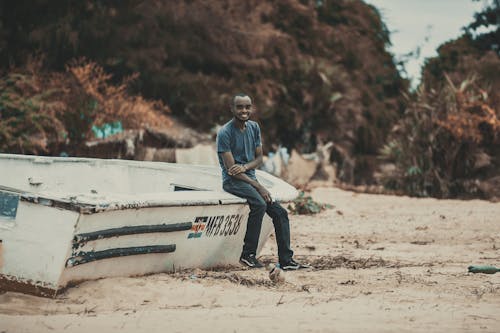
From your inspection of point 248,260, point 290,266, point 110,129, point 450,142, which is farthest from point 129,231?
point 450,142

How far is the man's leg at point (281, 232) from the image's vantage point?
6945 millimetres

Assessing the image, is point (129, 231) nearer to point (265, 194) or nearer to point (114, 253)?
point (114, 253)

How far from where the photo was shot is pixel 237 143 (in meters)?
6.84

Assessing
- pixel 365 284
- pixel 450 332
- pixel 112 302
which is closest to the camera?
pixel 450 332

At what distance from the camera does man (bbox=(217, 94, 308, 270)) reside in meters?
6.77

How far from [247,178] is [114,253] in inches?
59.3

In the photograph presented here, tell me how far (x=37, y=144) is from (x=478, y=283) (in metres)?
9.94

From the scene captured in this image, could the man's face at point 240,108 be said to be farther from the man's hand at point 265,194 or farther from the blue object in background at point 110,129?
the blue object in background at point 110,129

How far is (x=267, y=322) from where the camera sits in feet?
15.7

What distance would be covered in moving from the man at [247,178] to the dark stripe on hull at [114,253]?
2.74 feet

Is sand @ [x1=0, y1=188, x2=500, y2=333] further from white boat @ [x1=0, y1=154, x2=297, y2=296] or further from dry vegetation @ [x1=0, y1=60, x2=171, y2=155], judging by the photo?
dry vegetation @ [x1=0, y1=60, x2=171, y2=155]

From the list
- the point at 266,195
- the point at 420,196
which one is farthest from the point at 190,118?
the point at 266,195

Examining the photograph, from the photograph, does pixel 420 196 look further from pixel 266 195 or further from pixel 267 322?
pixel 267 322

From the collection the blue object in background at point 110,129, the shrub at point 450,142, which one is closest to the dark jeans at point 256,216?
the shrub at point 450,142
